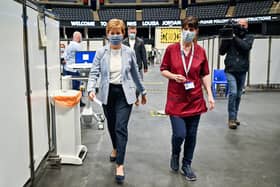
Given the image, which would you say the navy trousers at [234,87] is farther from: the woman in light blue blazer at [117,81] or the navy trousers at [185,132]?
the woman in light blue blazer at [117,81]

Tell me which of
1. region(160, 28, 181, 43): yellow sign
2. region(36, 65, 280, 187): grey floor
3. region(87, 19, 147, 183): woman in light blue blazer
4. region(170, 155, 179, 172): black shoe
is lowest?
region(36, 65, 280, 187): grey floor

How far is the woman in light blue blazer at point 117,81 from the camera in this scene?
2482 millimetres

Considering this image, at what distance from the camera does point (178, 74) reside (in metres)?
2.45

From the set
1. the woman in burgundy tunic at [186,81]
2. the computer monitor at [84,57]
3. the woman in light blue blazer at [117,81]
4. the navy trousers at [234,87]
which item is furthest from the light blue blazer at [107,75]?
the navy trousers at [234,87]

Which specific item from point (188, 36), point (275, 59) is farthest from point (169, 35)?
point (188, 36)

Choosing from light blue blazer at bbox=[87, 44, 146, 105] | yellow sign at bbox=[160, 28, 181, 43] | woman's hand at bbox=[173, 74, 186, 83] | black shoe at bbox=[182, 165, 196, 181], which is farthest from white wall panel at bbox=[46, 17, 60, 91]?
yellow sign at bbox=[160, 28, 181, 43]

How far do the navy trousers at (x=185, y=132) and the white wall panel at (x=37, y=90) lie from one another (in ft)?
3.53

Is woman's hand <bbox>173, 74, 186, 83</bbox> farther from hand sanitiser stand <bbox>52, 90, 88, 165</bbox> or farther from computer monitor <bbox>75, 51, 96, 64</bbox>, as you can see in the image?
computer monitor <bbox>75, 51, 96, 64</bbox>

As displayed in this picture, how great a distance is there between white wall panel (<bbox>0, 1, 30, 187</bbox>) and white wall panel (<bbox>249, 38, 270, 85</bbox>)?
6.34 m

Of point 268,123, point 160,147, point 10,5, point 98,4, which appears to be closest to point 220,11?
point 98,4

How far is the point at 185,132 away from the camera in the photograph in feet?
8.16

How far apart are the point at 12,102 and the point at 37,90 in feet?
1.82

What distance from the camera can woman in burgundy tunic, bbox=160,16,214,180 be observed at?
244cm

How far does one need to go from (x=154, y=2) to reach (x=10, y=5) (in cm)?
1935
